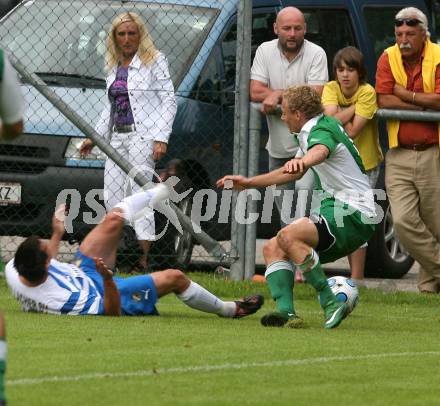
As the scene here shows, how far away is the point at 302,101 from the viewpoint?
10.1m

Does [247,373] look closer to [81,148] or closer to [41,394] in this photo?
[41,394]

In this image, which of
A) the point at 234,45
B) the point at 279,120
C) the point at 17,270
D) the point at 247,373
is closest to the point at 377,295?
the point at 279,120

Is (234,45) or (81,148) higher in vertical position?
(234,45)

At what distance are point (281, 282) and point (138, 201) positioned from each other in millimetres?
1300

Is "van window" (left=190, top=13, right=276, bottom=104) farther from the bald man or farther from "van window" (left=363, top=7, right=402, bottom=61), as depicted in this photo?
"van window" (left=363, top=7, right=402, bottom=61)

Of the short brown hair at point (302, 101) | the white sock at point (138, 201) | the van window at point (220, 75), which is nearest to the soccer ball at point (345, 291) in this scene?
the short brown hair at point (302, 101)

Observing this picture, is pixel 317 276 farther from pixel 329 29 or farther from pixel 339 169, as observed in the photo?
pixel 329 29

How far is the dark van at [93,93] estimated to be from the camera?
42.8 ft

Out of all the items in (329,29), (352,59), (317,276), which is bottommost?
(317,276)

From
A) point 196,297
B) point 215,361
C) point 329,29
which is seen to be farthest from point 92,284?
point 329,29

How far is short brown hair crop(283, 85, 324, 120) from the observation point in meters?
10.1

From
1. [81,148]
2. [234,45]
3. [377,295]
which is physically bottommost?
[377,295]

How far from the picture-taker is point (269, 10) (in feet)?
46.2

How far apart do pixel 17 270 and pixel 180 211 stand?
341 centimetres
